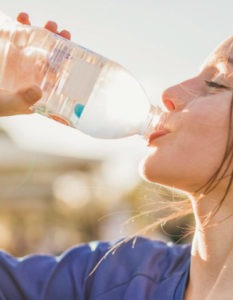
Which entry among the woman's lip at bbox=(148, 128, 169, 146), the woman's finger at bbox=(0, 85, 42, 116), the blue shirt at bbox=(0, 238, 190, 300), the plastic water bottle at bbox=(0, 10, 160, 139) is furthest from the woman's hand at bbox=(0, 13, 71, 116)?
the blue shirt at bbox=(0, 238, 190, 300)

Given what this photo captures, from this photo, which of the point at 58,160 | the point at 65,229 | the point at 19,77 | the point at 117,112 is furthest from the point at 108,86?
the point at 58,160

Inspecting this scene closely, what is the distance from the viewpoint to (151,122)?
11.3ft

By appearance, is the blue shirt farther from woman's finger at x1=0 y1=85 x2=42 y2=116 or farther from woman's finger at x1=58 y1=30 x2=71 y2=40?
woman's finger at x1=58 y1=30 x2=71 y2=40

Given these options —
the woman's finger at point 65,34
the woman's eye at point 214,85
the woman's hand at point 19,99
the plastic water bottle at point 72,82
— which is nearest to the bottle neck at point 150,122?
the plastic water bottle at point 72,82

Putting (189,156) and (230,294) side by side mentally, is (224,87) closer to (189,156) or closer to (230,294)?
(189,156)

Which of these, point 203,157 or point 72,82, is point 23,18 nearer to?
point 72,82

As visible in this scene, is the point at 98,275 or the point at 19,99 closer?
the point at 19,99

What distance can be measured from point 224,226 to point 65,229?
2235 cm

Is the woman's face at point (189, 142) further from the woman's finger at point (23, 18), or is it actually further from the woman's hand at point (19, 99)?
the woman's finger at point (23, 18)

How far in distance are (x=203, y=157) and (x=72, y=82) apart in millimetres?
680

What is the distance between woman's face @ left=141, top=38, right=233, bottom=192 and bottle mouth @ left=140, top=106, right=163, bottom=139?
0.14 meters

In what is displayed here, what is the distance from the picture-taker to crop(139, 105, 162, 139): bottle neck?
3391 mm

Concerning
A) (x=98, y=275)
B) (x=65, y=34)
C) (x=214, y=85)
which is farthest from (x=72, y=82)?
(x=98, y=275)

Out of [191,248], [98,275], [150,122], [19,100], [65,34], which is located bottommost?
[98,275]
